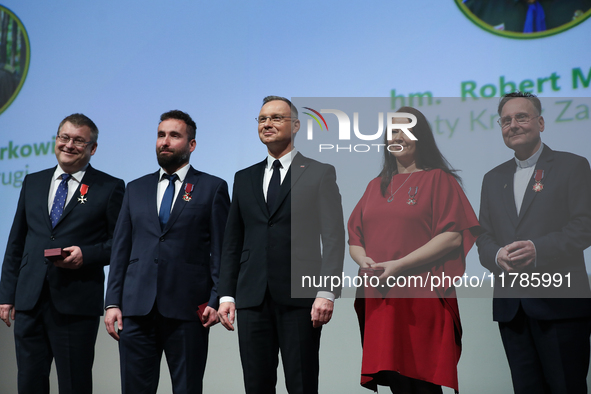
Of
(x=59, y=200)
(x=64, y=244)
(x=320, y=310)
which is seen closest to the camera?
(x=320, y=310)

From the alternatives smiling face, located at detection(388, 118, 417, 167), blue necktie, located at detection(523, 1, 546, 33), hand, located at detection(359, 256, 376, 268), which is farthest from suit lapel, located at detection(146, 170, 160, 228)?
blue necktie, located at detection(523, 1, 546, 33)

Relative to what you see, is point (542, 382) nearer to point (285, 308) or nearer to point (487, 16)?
point (285, 308)

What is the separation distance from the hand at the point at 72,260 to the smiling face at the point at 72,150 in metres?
0.48

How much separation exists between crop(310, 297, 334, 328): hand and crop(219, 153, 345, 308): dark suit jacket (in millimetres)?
59

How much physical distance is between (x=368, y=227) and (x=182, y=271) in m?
0.87

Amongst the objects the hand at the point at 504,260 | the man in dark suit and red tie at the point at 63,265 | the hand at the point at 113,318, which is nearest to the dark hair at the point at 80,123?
the man in dark suit and red tie at the point at 63,265

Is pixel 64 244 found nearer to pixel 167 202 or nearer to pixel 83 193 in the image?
pixel 83 193

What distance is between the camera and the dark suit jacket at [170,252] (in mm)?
2646

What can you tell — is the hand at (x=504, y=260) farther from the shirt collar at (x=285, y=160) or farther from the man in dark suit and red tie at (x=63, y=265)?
the man in dark suit and red tie at (x=63, y=265)

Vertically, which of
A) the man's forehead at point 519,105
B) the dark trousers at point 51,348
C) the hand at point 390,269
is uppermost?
the man's forehead at point 519,105

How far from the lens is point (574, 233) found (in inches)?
93.5

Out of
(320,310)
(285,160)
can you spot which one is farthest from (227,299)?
(285,160)

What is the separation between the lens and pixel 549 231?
241 centimetres

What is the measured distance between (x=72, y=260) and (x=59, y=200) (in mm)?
375
